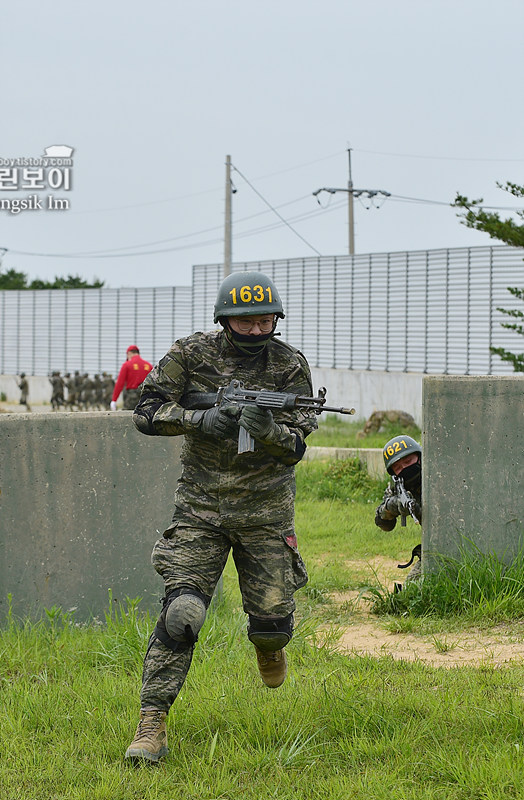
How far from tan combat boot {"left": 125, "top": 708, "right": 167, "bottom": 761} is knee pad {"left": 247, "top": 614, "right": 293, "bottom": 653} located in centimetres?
50

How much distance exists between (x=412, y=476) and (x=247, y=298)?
3.45m

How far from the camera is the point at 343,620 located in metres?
6.79

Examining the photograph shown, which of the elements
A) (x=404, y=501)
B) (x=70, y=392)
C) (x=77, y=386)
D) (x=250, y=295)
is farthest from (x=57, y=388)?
(x=250, y=295)

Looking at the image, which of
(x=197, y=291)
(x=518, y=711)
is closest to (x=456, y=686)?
(x=518, y=711)

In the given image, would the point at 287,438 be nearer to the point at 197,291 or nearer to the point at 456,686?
the point at 456,686

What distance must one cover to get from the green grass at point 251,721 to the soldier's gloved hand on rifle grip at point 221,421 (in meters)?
1.17

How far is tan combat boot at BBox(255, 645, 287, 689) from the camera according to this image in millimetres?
4414

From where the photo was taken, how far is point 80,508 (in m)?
6.11

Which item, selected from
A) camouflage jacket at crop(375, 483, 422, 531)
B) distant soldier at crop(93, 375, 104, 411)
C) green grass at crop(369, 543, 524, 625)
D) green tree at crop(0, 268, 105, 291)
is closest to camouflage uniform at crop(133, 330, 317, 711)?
green grass at crop(369, 543, 524, 625)

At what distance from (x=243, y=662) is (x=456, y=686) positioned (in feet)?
3.41

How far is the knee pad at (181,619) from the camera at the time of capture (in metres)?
3.99

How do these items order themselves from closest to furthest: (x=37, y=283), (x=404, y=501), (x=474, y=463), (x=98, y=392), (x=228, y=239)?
(x=474, y=463)
(x=404, y=501)
(x=228, y=239)
(x=98, y=392)
(x=37, y=283)

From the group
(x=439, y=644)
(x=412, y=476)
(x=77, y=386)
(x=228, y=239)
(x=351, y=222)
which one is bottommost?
(x=439, y=644)

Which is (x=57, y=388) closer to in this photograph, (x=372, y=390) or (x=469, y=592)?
(x=372, y=390)
